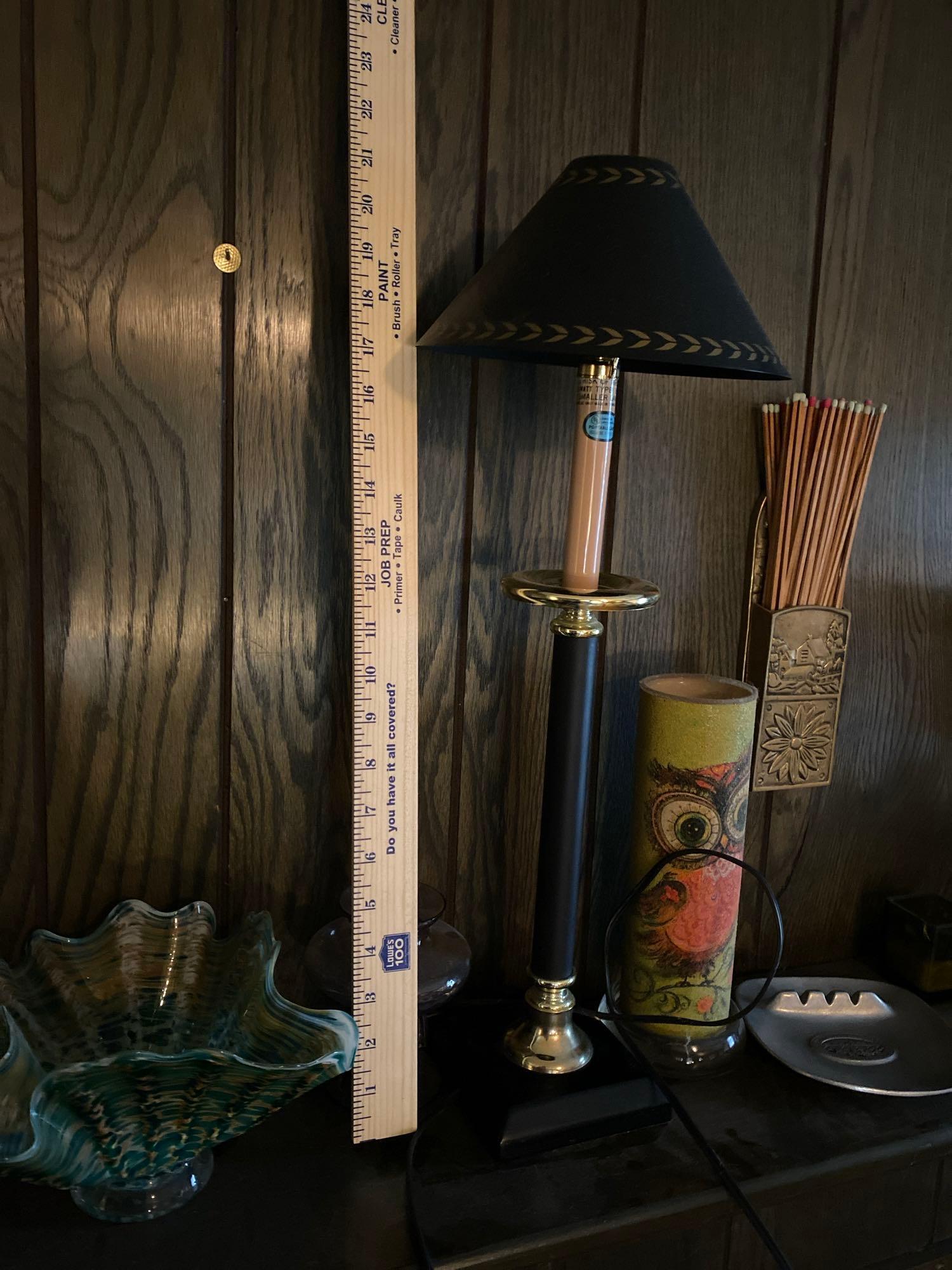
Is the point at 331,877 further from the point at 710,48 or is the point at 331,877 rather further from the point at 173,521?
the point at 710,48

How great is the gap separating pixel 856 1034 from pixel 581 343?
0.76 meters

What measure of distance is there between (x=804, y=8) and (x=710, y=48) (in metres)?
0.12

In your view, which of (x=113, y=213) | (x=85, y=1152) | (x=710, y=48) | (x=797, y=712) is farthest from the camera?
(x=797, y=712)

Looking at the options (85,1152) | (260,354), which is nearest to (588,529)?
(260,354)

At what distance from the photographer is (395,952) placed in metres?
0.85

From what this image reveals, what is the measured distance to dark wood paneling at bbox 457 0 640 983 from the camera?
0.90 metres

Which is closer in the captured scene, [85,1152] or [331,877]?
[85,1152]

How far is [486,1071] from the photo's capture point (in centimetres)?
87

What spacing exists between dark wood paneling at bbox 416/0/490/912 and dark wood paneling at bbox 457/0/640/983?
0.04 feet

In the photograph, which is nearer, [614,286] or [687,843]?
[614,286]

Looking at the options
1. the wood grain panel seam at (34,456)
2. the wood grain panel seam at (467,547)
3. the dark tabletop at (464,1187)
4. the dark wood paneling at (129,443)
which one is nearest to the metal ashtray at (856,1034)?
the dark tabletop at (464,1187)

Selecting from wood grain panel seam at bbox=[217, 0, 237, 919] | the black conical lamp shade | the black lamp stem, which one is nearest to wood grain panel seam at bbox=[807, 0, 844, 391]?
the black conical lamp shade

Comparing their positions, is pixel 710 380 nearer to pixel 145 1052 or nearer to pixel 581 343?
pixel 581 343

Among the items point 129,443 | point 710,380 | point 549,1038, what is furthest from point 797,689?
point 129,443
